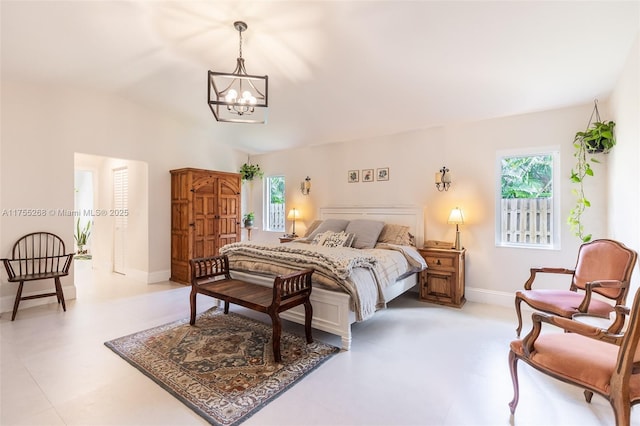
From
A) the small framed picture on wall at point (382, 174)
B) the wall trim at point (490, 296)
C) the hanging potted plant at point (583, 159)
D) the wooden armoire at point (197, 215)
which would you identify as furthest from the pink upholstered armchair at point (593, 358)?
the wooden armoire at point (197, 215)

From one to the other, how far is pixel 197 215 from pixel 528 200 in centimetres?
494

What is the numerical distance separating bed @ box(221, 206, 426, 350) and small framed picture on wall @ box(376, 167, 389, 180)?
0.57 m

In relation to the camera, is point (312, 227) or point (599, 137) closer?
point (599, 137)

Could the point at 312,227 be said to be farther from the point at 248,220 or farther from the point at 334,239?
the point at 248,220

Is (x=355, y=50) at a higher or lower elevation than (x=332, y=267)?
higher

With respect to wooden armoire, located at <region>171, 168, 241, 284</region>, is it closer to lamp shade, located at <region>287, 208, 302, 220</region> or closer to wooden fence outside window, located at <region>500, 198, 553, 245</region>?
lamp shade, located at <region>287, 208, 302, 220</region>

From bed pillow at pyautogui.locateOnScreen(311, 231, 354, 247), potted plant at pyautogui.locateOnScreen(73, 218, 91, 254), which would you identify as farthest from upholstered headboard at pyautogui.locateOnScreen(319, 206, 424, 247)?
potted plant at pyautogui.locateOnScreen(73, 218, 91, 254)

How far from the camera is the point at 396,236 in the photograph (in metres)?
4.32

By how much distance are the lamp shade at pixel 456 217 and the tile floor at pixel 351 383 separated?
1220mm

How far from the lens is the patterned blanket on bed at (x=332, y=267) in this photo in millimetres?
2734

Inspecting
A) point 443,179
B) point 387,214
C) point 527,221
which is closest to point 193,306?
point 387,214

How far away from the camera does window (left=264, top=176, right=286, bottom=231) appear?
20.8ft

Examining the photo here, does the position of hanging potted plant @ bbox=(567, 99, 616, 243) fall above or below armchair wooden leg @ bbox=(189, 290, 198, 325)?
above

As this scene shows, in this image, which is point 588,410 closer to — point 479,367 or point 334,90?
point 479,367
